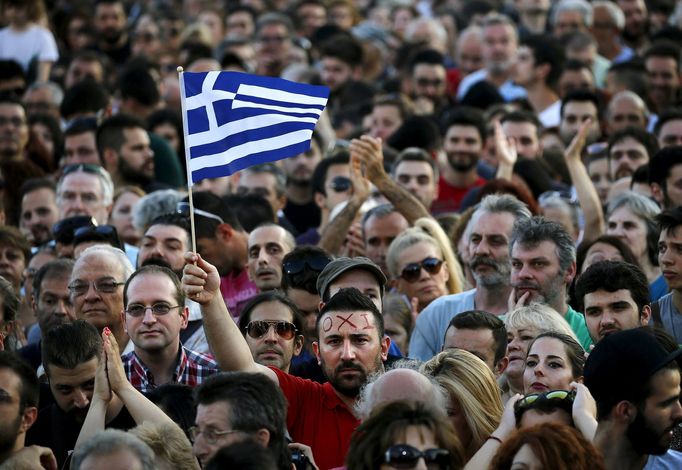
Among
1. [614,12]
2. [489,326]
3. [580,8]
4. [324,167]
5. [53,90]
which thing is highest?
[580,8]

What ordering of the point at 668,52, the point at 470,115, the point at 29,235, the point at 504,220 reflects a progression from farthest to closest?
the point at 668,52 → the point at 470,115 → the point at 29,235 → the point at 504,220

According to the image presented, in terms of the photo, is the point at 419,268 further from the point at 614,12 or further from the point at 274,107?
the point at 614,12

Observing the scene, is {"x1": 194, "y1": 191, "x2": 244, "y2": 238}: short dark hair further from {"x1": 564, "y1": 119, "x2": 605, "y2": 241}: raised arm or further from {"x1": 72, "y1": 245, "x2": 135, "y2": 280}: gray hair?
{"x1": 564, "y1": 119, "x2": 605, "y2": 241}: raised arm

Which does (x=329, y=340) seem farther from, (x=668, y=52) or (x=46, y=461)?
(x=668, y=52)

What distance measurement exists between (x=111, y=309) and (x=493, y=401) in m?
2.78

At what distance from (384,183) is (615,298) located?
300cm

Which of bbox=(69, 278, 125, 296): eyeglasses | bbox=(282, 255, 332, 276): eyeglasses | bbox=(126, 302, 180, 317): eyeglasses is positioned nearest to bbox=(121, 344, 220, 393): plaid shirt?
bbox=(126, 302, 180, 317): eyeglasses

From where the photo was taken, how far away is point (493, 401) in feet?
28.2

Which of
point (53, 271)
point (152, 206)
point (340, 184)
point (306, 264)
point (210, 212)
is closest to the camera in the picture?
point (306, 264)

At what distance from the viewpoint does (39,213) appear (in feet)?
45.1

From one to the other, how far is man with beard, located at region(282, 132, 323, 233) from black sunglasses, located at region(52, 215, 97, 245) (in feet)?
11.0

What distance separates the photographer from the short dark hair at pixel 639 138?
14.1m

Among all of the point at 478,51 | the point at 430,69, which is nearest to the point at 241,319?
the point at 430,69

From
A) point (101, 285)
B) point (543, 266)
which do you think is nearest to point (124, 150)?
point (101, 285)
